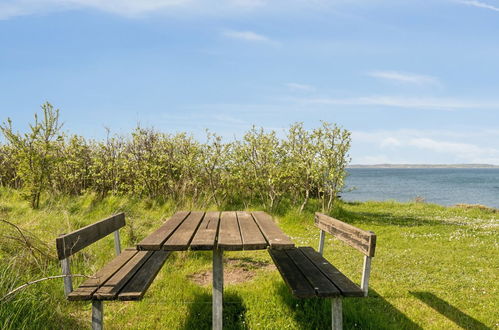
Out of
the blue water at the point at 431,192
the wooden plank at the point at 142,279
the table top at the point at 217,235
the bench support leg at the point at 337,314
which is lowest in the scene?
the blue water at the point at 431,192

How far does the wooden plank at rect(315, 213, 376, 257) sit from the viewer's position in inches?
131

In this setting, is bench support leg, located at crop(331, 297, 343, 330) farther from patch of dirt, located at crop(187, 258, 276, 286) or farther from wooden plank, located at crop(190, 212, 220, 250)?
patch of dirt, located at crop(187, 258, 276, 286)

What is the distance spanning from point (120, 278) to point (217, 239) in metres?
1.05

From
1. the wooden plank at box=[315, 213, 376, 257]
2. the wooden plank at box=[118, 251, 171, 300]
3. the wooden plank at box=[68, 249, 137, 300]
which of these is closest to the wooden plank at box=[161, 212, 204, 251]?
the wooden plank at box=[118, 251, 171, 300]

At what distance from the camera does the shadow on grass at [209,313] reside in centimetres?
380

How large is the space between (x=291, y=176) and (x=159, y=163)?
5071 mm

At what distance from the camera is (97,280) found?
3305 mm

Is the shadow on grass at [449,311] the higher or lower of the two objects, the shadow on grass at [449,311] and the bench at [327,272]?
the lower

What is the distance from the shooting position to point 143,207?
36.8ft

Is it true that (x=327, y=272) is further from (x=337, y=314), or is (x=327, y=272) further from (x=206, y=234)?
(x=206, y=234)

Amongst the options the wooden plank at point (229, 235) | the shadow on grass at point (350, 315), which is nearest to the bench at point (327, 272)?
the shadow on grass at point (350, 315)

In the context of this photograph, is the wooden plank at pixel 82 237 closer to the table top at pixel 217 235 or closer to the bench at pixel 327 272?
the table top at pixel 217 235

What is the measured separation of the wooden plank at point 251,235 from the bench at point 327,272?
1.74ft

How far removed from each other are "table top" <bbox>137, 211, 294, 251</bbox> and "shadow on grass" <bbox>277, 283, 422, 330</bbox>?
1.06m
